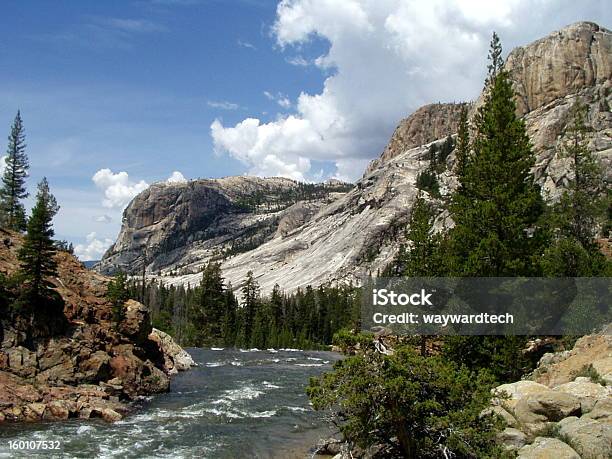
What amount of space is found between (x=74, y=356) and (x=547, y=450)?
30.8 m

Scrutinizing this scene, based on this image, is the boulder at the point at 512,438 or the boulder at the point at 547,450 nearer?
the boulder at the point at 547,450

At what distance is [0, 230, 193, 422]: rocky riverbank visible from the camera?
93.7 feet

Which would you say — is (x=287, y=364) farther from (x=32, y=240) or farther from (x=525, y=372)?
(x=525, y=372)

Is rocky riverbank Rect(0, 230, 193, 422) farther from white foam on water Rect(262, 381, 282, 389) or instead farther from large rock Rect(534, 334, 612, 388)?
large rock Rect(534, 334, 612, 388)

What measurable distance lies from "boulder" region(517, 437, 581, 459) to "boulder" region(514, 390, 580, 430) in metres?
1.66

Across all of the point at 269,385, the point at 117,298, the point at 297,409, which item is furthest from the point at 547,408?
the point at 117,298

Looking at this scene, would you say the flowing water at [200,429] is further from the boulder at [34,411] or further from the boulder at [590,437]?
the boulder at [590,437]

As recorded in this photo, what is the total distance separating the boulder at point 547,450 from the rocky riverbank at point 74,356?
23034 millimetres

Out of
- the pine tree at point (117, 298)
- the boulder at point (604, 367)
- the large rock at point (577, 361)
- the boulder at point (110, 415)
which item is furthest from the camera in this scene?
the pine tree at point (117, 298)

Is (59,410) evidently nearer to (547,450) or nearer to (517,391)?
(517,391)

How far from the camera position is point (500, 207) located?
27.6m

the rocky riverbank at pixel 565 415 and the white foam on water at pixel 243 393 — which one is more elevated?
the rocky riverbank at pixel 565 415

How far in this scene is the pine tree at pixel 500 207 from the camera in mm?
26562

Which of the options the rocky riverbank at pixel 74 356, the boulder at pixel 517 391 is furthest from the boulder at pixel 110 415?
the boulder at pixel 517 391
